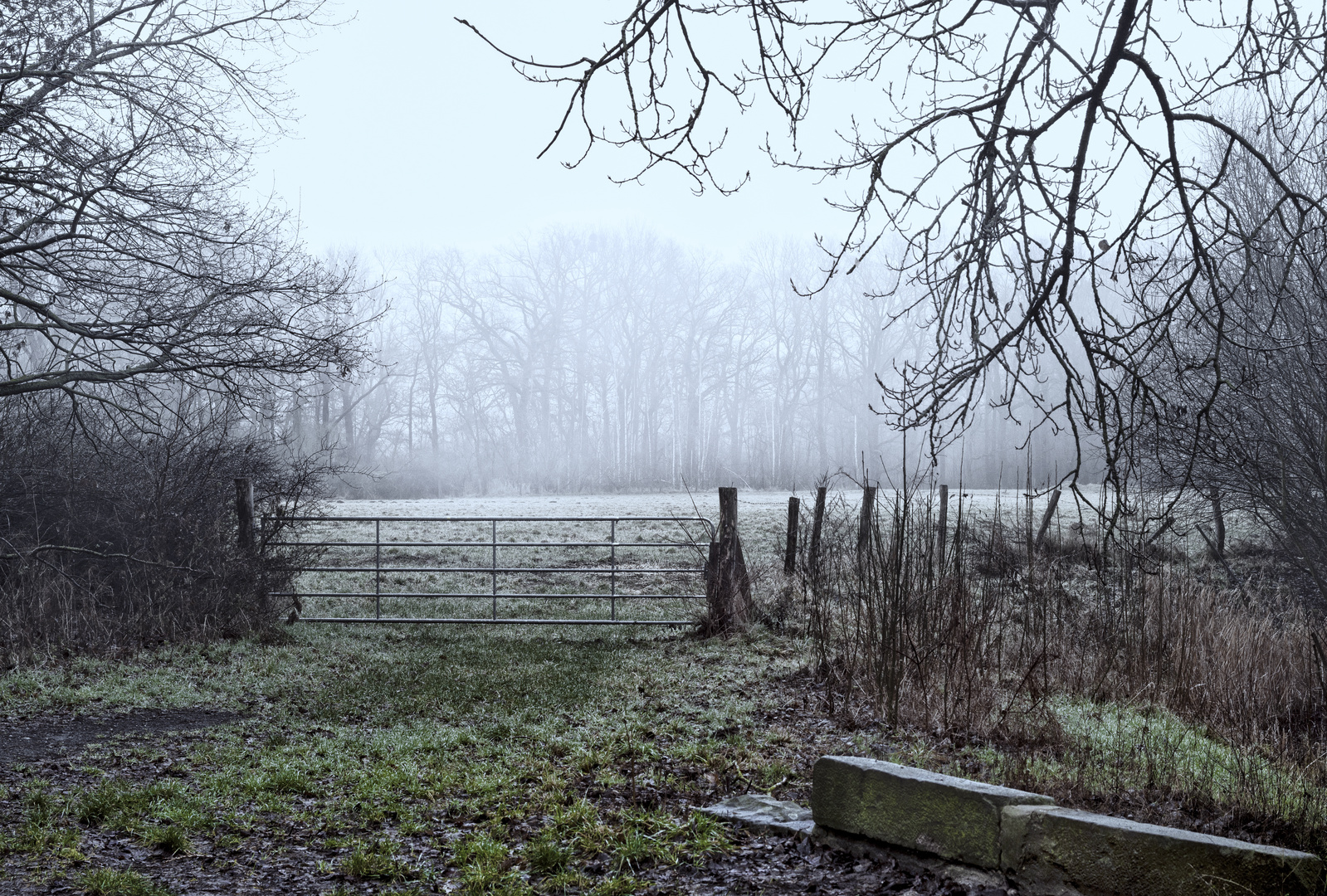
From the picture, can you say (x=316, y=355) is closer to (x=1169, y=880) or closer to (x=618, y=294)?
(x=1169, y=880)

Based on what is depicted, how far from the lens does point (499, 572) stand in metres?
13.1

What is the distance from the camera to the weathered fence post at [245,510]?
1235 centimetres

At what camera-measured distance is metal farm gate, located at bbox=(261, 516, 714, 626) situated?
12.6m

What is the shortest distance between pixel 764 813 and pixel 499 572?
26.5 ft

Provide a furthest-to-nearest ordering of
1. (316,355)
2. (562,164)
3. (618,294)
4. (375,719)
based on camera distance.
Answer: (618,294), (316,355), (375,719), (562,164)

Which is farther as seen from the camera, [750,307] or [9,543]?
[750,307]

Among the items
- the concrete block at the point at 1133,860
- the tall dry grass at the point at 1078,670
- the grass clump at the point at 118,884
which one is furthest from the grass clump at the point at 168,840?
the tall dry grass at the point at 1078,670

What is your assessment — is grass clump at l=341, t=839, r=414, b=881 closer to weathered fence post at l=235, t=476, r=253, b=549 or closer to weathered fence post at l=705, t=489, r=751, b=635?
weathered fence post at l=705, t=489, r=751, b=635

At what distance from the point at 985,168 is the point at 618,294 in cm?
4573

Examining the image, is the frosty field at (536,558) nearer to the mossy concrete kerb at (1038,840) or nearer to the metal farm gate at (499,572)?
the metal farm gate at (499,572)

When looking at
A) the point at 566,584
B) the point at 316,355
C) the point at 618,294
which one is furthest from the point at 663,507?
the point at 618,294

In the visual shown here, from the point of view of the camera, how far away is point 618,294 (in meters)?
50.6

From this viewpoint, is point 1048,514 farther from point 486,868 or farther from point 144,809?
point 144,809

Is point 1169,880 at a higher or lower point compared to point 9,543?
lower
